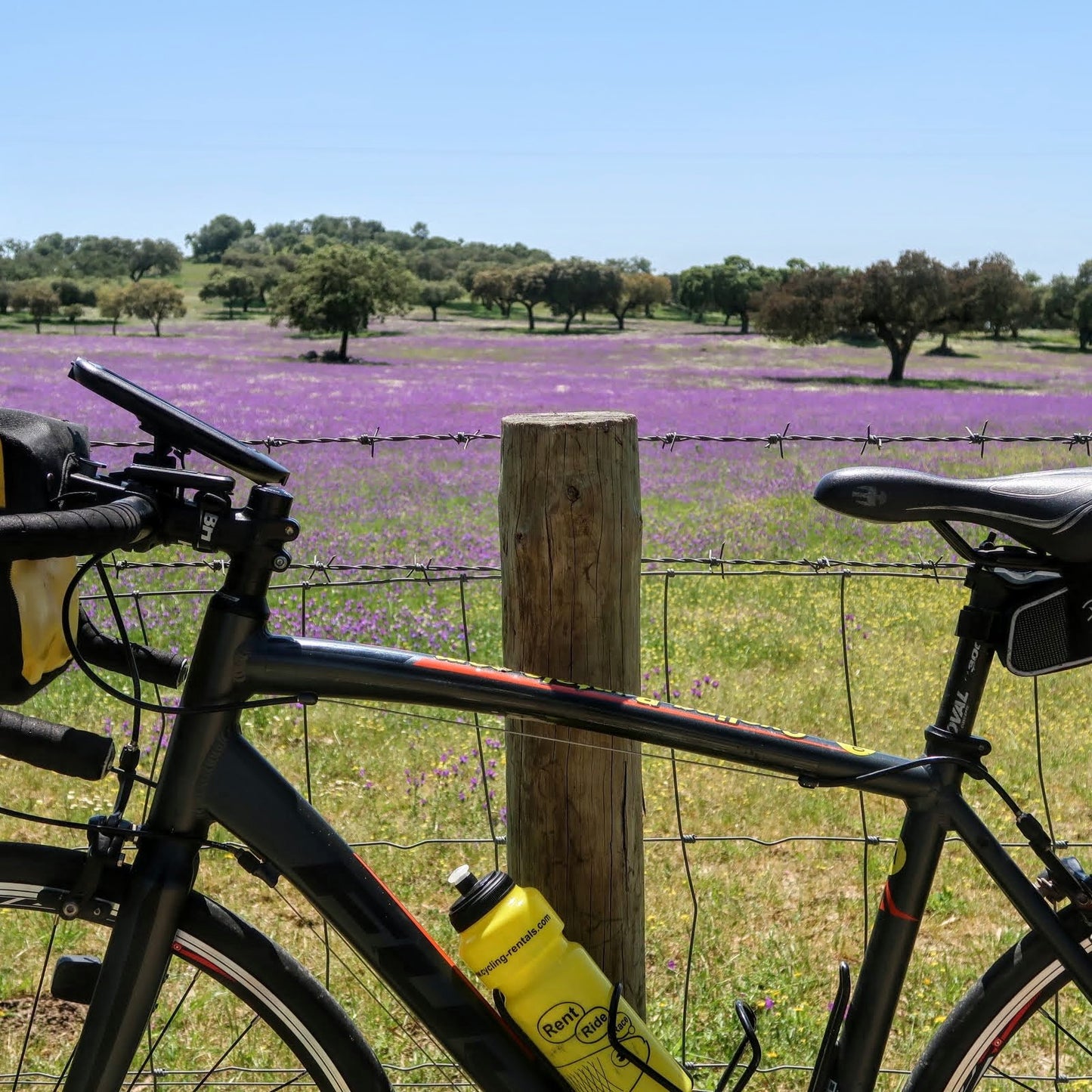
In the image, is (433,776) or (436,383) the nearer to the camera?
(433,776)

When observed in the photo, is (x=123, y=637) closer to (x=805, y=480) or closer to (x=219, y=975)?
(x=219, y=975)

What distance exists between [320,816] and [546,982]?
0.51 m

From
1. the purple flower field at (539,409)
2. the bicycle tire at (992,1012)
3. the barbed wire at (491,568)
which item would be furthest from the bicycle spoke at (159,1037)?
the purple flower field at (539,409)

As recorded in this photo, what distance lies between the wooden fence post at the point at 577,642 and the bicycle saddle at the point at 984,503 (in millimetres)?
620

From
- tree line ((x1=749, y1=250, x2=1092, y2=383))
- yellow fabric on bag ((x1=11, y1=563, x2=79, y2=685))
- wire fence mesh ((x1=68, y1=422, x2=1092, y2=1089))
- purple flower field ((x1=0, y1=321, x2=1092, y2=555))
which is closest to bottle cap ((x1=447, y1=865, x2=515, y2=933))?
wire fence mesh ((x1=68, y1=422, x2=1092, y2=1089))

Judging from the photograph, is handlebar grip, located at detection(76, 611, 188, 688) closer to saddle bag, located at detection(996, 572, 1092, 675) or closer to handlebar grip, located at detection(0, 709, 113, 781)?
handlebar grip, located at detection(0, 709, 113, 781)

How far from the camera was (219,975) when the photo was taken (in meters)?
1.93

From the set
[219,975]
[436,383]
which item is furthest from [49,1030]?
[436,383]

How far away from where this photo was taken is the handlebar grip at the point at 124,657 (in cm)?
196

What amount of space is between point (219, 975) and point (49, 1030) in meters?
1.67

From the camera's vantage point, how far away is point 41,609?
171 centimetres

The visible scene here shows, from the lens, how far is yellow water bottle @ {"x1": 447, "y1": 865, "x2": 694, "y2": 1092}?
1.98 metres

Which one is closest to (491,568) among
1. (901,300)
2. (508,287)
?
(901,300)

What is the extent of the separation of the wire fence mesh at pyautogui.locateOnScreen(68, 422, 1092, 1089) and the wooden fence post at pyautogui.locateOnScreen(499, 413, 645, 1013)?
178 millimetres
